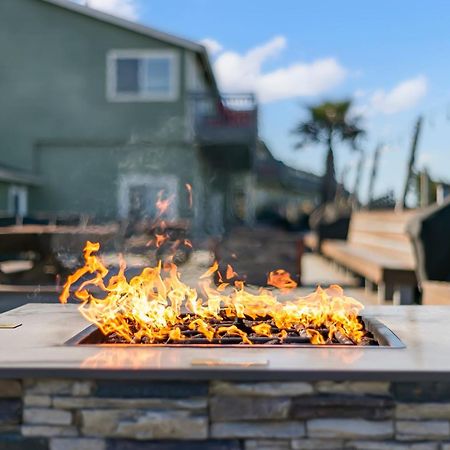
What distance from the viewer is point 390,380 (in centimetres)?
274

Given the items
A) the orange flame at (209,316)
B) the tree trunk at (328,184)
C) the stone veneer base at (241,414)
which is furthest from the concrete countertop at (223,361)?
the tree trunk at (328,184)

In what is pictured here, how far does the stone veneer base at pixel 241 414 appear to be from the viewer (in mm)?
2791

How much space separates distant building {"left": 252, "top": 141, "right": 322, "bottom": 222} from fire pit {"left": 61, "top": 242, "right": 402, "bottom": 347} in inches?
1099

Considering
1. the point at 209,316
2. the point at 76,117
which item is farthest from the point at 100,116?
the point at 209,316

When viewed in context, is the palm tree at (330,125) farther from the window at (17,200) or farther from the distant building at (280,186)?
the window at (17,200)

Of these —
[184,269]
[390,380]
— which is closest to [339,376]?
[390,380]

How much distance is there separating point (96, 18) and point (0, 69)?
3.12 meters

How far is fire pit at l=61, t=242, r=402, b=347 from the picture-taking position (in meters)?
3.59

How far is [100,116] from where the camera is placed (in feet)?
58.3

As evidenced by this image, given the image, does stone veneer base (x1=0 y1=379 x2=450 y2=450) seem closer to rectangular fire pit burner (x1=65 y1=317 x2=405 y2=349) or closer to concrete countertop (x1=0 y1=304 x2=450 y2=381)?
concrete countertop (x1=0 y1=304 x2=450 y2=381)

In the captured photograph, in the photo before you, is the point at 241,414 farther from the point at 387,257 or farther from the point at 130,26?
the point at 130,26

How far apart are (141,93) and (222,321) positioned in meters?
14.2

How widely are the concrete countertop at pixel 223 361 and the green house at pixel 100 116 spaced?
14.0 m

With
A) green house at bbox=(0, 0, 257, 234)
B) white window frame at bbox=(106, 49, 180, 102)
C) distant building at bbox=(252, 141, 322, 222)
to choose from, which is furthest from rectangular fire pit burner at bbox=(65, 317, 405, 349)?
distant building at bbox=(252, 141, 322, 222)
